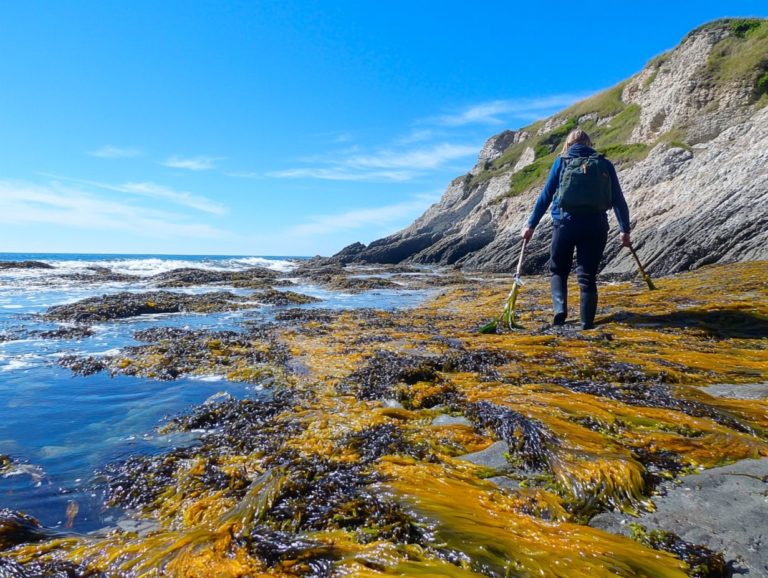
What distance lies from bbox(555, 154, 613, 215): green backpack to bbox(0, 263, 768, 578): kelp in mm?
1742

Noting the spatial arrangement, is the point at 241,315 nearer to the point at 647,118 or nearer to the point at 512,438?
the point at 512,438

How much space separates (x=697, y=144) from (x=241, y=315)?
95.2 feet

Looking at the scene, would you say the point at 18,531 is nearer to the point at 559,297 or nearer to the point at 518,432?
the point at 518,432

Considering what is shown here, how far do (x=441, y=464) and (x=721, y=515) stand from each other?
4.50 ft

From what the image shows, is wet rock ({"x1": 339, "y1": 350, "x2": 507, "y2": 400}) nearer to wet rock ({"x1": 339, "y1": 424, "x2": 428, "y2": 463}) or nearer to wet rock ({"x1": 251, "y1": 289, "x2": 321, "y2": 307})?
wet rock ({"x1": 339, "y1": 424, "x2": 428, "y2": 463})

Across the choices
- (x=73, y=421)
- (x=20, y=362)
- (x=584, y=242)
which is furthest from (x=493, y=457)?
(x=20, y=362)

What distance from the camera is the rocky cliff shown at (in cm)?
1566

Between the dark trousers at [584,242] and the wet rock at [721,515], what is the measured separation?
374 centimetres

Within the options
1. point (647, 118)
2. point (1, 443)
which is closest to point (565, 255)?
point (1, 443)

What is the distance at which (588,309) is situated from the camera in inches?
233

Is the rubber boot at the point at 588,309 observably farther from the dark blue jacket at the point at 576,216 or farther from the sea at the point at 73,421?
the sea at the point at 73,421

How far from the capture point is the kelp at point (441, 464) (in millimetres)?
1775

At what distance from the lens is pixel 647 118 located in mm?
34312

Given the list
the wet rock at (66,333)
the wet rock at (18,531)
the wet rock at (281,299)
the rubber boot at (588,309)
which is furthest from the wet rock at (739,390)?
the wet rock at (281,299)
